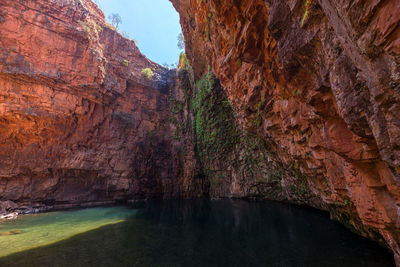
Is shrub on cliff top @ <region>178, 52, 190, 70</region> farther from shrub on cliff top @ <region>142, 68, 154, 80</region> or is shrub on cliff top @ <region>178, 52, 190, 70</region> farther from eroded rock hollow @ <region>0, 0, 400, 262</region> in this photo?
shrub on cliff top @ <region>142, 68, 154, 80</region>

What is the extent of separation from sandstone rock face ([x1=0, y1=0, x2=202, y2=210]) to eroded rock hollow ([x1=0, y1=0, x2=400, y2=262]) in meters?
0.13

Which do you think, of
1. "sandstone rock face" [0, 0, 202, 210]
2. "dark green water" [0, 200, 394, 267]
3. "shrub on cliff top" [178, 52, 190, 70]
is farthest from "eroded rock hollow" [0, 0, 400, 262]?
"dark green water" [0, 200, 394, 267]

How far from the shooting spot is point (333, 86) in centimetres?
331

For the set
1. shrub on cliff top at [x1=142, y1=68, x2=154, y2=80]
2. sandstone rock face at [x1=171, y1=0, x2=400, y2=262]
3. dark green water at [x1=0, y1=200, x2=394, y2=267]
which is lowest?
dark green water at [x1=0, y1=200, x2=394, y2=267]

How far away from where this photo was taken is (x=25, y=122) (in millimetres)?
17047

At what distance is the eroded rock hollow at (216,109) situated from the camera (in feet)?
9.39

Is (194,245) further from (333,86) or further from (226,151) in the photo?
(226,151)

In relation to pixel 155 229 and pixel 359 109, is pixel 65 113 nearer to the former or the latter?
pixel 155 229

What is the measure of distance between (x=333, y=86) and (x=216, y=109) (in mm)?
18966

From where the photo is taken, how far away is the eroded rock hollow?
9.39 ft

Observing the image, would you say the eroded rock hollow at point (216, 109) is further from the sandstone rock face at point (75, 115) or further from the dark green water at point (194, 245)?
the dark green water at point (194, 245)

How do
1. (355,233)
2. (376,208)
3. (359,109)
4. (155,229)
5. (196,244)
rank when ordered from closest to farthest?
(359,109), (376,208), (196,244), (355,233), (155,229)

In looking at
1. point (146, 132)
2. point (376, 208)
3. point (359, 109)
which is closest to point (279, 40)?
point (359, 109)

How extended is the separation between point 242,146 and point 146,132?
13.8m
